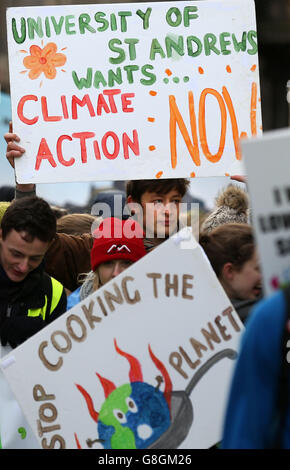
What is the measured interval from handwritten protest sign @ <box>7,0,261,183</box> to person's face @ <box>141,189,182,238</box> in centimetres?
12

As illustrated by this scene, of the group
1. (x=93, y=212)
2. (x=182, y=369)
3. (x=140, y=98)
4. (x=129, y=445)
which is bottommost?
(x=129, y=445)

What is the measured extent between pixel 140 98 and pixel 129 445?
1.46 metres

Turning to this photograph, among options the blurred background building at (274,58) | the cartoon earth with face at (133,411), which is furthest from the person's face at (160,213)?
the blurred background building at (274,58)

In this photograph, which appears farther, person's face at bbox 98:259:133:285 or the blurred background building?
the blurred background building

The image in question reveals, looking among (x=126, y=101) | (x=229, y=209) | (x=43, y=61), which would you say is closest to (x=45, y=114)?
(x=43, y=61)

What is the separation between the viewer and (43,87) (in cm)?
370

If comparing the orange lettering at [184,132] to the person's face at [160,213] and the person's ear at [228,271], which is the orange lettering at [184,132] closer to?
the person's face at [160,213]

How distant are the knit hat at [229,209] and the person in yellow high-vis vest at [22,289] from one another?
82cm

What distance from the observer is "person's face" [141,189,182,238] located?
3666 mm

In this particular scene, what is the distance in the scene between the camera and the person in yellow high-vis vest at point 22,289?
3.38m

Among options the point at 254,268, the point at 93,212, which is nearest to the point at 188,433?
the point at 254,268

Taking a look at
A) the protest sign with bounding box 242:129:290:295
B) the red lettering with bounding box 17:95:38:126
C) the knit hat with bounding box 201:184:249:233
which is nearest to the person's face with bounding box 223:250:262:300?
the knit hat with bounding box 201:184:249:233

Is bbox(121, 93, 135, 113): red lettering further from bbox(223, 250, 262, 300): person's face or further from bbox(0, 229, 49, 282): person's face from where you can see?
bbox(223, 250, 262, 300): person's face
